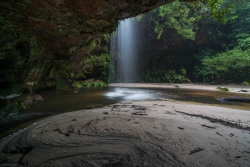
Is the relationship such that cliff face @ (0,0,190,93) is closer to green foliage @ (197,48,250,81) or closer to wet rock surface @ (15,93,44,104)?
wet rock surface @ (15,93,44,104)

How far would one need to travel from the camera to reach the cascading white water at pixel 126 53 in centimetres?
2309

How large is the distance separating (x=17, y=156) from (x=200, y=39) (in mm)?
23057

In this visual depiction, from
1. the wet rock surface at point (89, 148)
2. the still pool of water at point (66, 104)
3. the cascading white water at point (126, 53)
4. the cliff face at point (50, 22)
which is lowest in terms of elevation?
the still pool of water at point (66, 104)

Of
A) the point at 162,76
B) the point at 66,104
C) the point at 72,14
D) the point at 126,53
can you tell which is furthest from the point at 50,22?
the point at 126,53

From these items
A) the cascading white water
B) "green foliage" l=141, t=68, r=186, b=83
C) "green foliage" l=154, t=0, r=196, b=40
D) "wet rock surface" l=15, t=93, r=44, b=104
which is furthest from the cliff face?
the cascading white water

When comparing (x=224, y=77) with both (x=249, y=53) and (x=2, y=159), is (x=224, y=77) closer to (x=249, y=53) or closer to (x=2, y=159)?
(x=249, y=53)

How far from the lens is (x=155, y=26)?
20.2m

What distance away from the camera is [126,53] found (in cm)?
2431

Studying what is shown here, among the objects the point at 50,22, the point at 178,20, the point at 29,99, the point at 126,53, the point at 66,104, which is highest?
the point at 178,20

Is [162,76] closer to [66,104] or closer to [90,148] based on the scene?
[66,104]

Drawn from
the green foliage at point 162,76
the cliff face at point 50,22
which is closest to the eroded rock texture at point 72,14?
the cliff face at point 50,22

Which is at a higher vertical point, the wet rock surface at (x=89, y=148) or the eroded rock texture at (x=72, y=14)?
the eroded rock texture at (x=72, y=14)

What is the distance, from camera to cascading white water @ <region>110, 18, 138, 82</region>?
23.1 meters

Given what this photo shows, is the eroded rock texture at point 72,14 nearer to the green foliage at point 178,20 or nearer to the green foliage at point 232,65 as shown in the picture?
the green foliage at point 232,65
